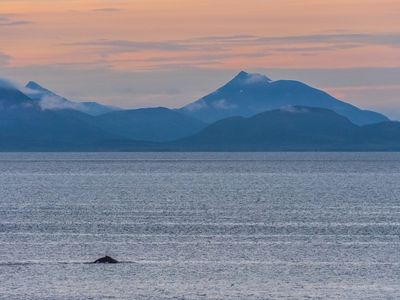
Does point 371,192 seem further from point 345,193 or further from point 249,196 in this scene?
point 249,196

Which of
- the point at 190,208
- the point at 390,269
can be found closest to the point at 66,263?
the point at 390,269

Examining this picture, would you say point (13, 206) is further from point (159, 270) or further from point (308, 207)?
point (159, 270)

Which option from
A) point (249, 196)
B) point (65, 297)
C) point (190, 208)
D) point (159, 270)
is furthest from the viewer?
point (249, 196)

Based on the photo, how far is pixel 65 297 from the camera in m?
41.9

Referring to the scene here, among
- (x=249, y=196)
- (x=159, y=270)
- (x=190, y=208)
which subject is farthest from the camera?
(x=249, y=196)

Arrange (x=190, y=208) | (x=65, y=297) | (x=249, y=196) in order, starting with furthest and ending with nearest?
(x=249, y=196), (x=190, y=208), (x=65, y=297)

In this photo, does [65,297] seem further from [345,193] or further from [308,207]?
[345,193]

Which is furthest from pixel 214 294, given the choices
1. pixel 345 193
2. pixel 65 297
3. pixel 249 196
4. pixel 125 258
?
pixel 345 193

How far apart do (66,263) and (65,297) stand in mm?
10281

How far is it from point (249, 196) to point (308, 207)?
62.1 feet

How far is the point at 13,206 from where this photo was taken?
322ft

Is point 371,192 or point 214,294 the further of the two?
point 371,192

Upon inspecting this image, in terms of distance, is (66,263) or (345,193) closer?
(66,263)

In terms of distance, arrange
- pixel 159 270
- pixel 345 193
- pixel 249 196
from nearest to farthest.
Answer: pixel 159 270 < pixel 249 196 < pixel 345 193
